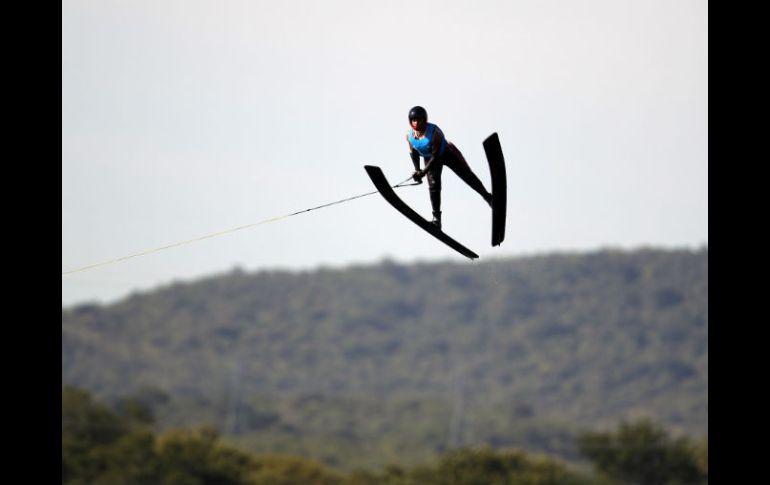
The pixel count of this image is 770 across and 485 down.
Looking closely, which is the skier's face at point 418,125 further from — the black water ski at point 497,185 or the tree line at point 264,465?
the tree line at point 264,465

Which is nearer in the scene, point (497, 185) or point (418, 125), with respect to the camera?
point (418, 125)

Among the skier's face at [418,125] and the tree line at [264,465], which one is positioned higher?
the skier's face at [418,125]

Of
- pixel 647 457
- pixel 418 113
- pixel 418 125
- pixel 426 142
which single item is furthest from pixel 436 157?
pixel 647 457

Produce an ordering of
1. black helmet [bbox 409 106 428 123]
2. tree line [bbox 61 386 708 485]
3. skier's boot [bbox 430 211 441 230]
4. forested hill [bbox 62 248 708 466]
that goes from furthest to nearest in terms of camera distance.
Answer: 1. forested hill [bbox 62 248 708 466]
2. tree line [bbox 61 386 708 485]
3. skier's boot [bbox 430 211 441 230]
4. black helmet [bbox 409 106 428 123]

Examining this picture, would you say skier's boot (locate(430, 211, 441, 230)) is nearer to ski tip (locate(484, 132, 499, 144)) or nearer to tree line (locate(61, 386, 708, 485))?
ski tip (locate(484, 132, 499, 144))

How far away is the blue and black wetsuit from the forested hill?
81744 millimetres

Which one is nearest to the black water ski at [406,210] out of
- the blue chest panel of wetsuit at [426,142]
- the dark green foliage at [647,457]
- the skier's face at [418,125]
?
the blue chest panel of wetsuit at [426,142]

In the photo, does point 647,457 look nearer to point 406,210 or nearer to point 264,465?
point 264,465

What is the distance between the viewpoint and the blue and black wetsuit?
13.1 m

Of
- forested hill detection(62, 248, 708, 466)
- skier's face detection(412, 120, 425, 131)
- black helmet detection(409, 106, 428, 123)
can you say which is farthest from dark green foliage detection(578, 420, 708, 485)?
black helmet detection(409, 106, 428, 123)

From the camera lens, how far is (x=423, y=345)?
140 metres

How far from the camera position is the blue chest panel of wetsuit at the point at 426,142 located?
1311 cm

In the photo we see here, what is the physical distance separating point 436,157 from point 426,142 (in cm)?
28
